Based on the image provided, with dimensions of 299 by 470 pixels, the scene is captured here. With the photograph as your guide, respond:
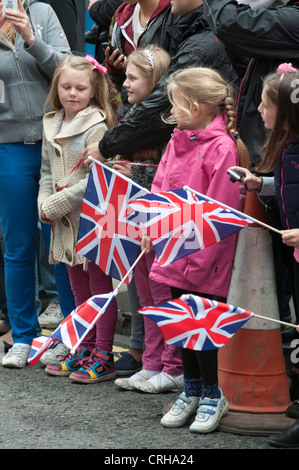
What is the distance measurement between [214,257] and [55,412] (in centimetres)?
120

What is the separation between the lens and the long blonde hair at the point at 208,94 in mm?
4219

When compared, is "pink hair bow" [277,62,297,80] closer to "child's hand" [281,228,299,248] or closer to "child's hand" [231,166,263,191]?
"child's hand" [231,166,263,191]

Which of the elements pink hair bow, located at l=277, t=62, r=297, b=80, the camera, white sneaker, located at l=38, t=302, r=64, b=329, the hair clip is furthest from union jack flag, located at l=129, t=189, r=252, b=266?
white sneaker, located at l=38, t=302, r=64, b=329

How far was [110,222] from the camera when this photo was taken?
458 centimetres

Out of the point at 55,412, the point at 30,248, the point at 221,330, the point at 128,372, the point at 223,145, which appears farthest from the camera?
the point at 30,248

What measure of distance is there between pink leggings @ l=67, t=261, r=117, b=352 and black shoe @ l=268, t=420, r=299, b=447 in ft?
4.96

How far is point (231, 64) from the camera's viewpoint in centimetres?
463

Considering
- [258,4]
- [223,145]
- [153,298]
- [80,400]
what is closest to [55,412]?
[80,400]

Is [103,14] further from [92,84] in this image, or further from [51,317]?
[51,317]

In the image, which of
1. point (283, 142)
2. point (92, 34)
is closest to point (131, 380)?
point (283, 142)

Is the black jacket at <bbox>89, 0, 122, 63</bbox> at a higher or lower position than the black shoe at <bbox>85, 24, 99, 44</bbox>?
higher

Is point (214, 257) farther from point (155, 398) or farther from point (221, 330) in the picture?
point (155, 398)

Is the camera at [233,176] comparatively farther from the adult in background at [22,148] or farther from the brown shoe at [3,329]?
the brown shoe at [3,329]

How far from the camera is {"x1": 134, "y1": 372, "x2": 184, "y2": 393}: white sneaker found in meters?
4.67
